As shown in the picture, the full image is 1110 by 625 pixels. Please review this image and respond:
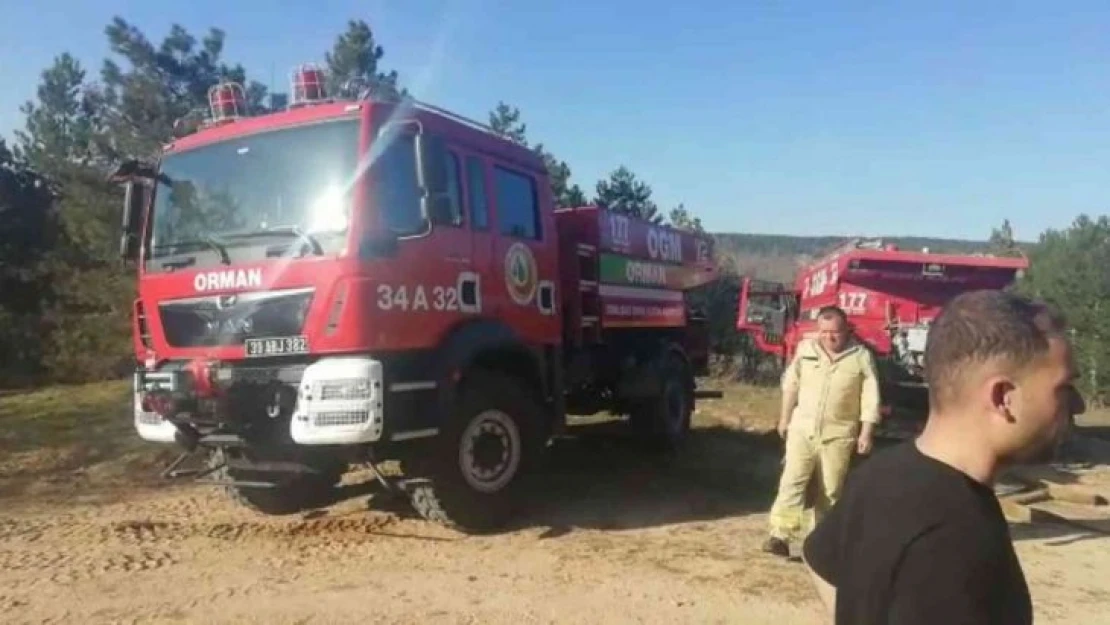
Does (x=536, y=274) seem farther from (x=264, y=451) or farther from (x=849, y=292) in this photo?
(x=849, y=292)

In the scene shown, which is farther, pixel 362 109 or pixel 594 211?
pixel 594 211

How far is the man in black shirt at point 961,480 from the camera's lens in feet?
5.09

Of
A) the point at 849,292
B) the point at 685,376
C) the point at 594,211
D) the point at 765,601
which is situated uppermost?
the point at 594,211

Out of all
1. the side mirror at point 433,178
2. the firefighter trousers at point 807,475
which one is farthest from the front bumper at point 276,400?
the firefighter trousers at point 807,475

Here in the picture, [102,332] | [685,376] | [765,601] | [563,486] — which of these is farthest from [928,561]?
[102,332]

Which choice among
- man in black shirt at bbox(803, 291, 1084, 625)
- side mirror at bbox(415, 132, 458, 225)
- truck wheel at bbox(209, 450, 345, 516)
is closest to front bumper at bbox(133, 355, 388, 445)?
truck wheel at bbox(209, 450, 345, 516)

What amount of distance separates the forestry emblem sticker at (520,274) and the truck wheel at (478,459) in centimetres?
67

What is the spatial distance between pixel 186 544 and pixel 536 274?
3234 mm

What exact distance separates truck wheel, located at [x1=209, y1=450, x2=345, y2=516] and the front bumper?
0.62 metres

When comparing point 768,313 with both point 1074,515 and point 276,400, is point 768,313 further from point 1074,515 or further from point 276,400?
point 276,400

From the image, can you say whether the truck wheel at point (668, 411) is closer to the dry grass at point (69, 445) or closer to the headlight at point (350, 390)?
the headlight at point (350, 390)

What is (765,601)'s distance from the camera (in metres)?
5.50

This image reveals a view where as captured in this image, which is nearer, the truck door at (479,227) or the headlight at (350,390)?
the headlight at (350,390)

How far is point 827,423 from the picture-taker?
20.3 ft
